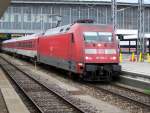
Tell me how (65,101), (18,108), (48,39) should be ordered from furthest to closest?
1. (48,39)
2. (65,101)
3. (18,108)

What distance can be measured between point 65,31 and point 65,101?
358 inches

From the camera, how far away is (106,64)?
2088cm

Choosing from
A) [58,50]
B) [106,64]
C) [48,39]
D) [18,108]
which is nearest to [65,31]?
[58,50]

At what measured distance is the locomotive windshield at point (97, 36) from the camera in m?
21.1

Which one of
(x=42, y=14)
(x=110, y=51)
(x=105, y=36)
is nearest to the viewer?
(x=110, y=51)

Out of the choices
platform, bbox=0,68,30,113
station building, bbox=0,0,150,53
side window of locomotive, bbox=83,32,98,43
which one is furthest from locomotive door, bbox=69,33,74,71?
station building, bbox=0,0,150,53

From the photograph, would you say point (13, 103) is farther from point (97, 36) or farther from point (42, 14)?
point (42, 14)

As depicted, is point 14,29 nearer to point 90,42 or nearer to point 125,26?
point 125,26

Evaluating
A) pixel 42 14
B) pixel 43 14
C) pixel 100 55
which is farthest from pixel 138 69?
pixel 42 14

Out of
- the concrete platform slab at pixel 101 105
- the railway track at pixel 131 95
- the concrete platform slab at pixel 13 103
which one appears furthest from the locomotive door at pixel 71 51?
the concrete platform slab at pixel 101 105

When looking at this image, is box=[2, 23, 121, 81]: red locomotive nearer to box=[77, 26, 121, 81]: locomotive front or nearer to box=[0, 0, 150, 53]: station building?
Result: box=[77, 26, 121, 81]: locomotive front

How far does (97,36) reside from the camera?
21.2 m

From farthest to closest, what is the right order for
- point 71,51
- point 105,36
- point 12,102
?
1. point 71,51
2. point 105,36
3. point 12,102

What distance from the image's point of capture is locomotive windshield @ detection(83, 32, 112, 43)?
69.2ft
